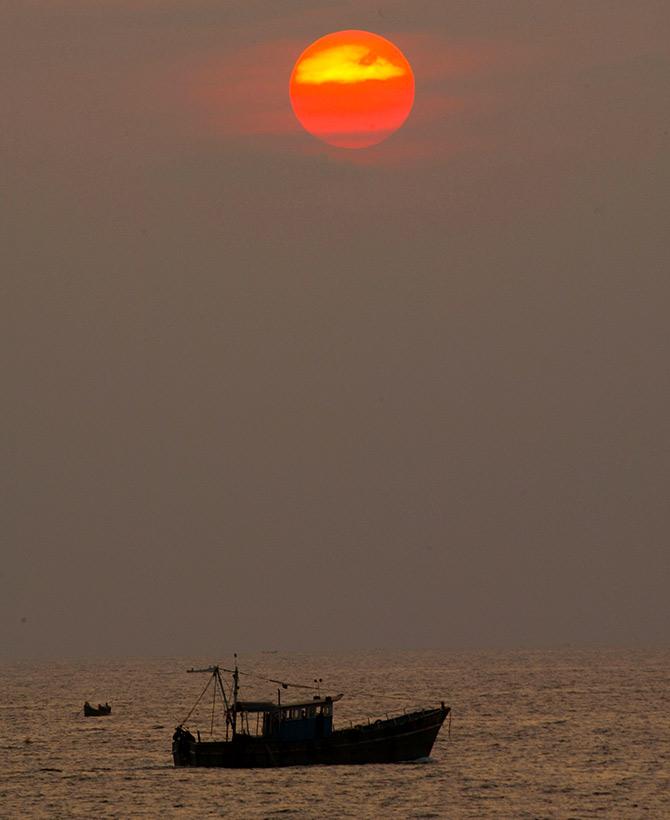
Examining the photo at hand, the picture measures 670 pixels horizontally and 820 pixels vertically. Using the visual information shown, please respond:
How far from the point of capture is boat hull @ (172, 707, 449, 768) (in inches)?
4774

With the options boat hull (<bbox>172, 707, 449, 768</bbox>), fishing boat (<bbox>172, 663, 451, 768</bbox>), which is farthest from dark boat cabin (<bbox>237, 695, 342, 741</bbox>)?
boat hull (<bbox>172, 707, 449, 768</bbox>)

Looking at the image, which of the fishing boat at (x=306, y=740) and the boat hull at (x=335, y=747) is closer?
the fishing boat at (x=306, y=740)

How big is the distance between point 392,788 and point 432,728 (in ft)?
41.0

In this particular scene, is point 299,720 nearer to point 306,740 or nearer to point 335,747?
point 306,740

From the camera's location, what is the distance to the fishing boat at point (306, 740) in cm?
11862

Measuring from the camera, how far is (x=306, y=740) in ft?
397

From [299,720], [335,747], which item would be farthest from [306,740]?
[335,747]

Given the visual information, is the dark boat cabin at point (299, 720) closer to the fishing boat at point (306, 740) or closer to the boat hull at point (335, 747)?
the fishing boat at point (306, 740)

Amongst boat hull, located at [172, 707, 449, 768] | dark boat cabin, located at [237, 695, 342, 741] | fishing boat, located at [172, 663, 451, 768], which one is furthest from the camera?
boat hull, located at [172, 707, 449, 768]

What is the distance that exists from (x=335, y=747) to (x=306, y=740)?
2661 mm

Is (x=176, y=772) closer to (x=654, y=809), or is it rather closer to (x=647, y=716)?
(x=654, y=809)

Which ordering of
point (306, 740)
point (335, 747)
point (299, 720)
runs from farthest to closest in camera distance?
1. point (335, 747)
2. point (306, 740)
3. point (299, 720)

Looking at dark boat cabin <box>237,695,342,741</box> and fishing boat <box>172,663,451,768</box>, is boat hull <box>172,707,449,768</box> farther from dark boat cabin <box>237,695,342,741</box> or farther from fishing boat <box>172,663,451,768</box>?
dark boat cabin <box>237,695,342,741</box>

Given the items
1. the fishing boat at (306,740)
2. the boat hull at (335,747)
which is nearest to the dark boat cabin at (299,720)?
the fishing boat at (306,740)
